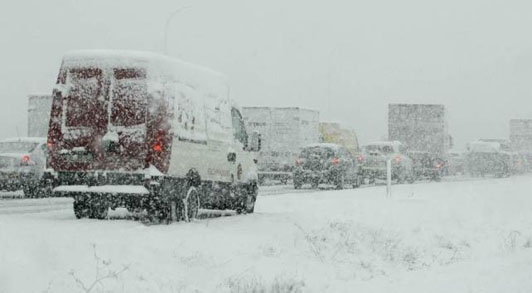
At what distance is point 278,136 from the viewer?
34188mm

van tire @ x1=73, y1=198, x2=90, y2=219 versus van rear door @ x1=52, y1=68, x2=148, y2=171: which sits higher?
van rear door @ x1=52, y1=68, x2=148, y2=171

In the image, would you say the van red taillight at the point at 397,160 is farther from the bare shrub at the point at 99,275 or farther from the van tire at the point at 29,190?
the bare shrub at the point at 99,275

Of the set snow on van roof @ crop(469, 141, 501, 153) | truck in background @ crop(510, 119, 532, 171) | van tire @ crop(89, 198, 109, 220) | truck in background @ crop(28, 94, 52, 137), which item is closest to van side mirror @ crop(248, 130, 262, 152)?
van tire @ crop(89, 198, 109, 220)

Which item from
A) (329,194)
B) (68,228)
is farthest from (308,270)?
(329,194)

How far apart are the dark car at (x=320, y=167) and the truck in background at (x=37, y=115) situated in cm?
900

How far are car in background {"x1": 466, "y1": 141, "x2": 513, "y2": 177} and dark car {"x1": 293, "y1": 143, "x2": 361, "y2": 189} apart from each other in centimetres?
1865

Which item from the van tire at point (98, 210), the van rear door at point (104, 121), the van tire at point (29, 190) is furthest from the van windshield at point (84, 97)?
the van tire at point (29, 190)

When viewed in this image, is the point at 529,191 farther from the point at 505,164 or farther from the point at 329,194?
the point at 505,164

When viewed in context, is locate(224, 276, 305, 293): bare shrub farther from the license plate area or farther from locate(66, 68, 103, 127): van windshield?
locate(66, 68, 103, 127): van windshield

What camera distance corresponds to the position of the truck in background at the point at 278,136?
33.9m

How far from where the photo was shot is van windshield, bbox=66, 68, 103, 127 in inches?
510

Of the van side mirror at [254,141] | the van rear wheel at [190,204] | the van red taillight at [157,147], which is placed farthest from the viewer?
the van side mirror at [254,141]

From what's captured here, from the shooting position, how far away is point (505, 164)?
4641 cm

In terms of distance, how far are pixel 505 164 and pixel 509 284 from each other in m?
39.0
